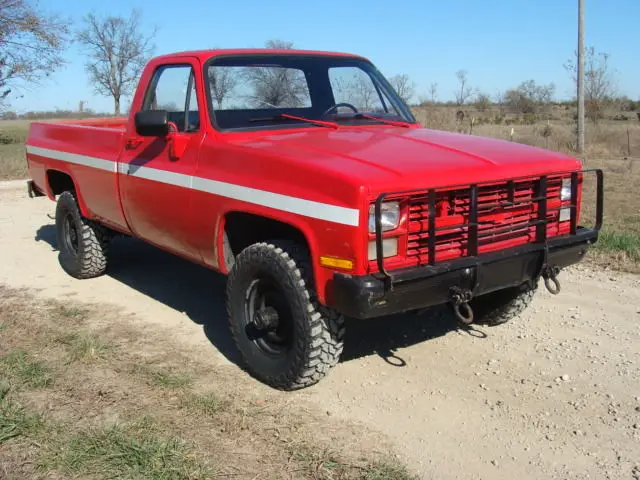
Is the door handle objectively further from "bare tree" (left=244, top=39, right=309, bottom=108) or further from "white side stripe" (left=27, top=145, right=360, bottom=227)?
"bare tree" (left=244, top=39, right=309, bottom=108)

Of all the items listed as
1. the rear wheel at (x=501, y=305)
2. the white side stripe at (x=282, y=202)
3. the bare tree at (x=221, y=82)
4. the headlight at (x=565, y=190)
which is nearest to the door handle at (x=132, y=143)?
the bare tree at (x=221, y=82)

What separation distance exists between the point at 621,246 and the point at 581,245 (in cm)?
302

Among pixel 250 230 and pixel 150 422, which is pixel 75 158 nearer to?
pixel 250 230

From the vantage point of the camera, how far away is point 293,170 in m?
3.61

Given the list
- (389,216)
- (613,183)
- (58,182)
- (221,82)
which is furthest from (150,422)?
(613,183)

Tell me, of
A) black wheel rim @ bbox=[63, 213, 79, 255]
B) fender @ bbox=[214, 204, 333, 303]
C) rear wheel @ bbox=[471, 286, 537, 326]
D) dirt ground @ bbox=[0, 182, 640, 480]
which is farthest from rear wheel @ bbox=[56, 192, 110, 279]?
rear wheel @ bbox=[471, 286, 537, 326]

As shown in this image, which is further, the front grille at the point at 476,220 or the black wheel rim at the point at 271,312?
the black wheel rim at the point at 271,312

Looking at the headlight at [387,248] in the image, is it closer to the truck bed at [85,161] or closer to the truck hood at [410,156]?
the truck hood at [410,156]

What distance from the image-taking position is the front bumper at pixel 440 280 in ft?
10.8

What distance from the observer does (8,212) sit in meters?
10.5

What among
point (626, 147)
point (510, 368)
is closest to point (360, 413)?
point (510, 368)

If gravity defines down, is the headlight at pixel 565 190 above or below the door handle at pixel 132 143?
below

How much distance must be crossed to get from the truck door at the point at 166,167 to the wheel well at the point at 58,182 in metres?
1.95

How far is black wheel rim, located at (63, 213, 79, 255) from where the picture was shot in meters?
6.81
